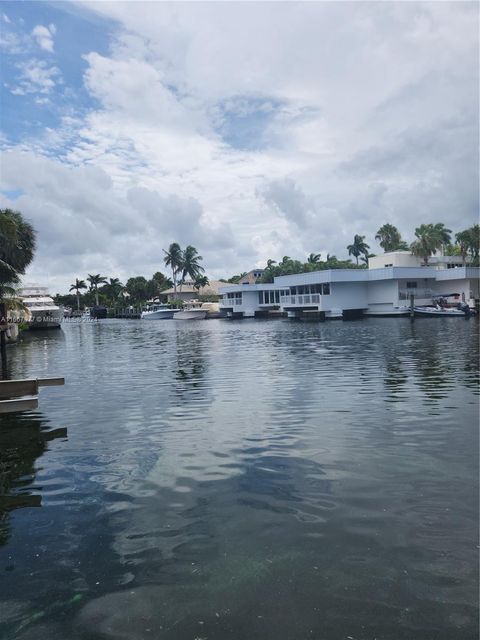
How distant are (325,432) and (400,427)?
176cm

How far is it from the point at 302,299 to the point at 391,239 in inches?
1323

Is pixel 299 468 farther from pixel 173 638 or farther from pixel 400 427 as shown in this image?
pixel 173 638

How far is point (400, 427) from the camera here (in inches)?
438

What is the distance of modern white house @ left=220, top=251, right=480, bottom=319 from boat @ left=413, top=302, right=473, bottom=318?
7.89 feet

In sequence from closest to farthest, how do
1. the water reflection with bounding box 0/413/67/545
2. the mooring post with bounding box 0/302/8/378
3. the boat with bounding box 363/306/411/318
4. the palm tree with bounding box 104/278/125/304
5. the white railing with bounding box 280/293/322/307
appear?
the water reflection with bounding box 0/413/67/545, the mooring post with bounding box 0/302/8/378, the boat with bounding box 363/306/411/318, the white railing with bounding box 280/293/322/307, the palm tree with bounding box 104/278/125/304

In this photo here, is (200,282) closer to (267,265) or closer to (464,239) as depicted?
(267,265)

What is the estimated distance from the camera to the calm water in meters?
4.70

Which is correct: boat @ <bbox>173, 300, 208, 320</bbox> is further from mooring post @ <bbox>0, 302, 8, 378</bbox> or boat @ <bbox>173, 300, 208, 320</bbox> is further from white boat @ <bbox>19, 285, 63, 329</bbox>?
mooring post @ <bbox>0, 302, 8, 378</bbox>

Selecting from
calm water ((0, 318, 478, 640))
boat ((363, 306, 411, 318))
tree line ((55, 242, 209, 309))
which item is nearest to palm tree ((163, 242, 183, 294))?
→ tree line ((55, 242, 209, 309))

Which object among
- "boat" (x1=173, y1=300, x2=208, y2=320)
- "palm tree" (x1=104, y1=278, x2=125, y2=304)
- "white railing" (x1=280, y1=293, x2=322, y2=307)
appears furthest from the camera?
"palm tree" (x1=104, y1=278, x2=125, y2=304)

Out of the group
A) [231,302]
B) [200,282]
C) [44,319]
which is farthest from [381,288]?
[200,282]

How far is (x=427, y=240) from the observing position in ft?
244

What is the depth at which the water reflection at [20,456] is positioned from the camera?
7480mm

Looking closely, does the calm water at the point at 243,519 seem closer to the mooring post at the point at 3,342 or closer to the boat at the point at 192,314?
the mooring post at the point at 3,342
